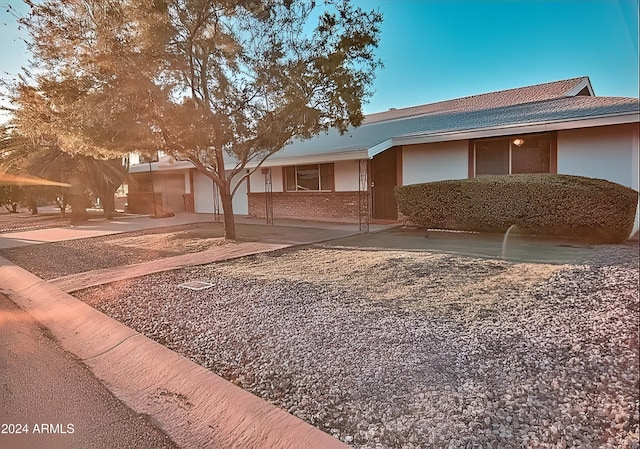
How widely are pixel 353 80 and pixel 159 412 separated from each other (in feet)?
23.2

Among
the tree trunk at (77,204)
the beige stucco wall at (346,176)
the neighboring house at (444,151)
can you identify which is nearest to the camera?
the neighboring house at (444,151)

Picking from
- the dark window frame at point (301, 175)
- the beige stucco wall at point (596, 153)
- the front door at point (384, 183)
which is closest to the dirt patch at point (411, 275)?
the beige stucco wall at point (596, 153)

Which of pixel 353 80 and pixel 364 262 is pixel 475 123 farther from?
pixel 364 262

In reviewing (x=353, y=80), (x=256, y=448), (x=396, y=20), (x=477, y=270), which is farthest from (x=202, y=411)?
(x=353, y=80)

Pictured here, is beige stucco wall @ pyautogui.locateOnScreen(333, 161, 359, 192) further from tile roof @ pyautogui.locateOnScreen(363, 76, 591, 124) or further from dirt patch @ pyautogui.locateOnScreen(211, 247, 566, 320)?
dirt patch @ pyautogui.locateOnScreen(211, 247, 566, 320)

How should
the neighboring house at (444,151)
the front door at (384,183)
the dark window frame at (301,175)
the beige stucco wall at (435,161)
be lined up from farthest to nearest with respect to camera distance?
the dark window frame at (301,175) → the front door at (384,183) → the beige stucco wall at (435,161) → the neighboring house at (444,151)

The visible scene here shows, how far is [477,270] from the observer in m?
5.64

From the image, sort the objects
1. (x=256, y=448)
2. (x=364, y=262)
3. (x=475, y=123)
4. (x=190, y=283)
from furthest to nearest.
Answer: (x=475, y=123) → (x=364, y=262) → (x=190, y=283) → (x=256, y=448)

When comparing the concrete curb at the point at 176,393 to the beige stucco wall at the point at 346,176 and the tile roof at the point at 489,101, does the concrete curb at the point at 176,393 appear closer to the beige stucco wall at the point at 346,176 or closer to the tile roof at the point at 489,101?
the beige stucco wall at the point at 346,176

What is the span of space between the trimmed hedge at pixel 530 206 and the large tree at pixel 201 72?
257cm

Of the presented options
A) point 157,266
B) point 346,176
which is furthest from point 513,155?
point 157,266

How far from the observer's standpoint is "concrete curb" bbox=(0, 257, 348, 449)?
7.23ft

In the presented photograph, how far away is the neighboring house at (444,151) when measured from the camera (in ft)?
25.9

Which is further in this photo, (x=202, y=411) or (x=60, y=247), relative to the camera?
(x=60, y=247)
